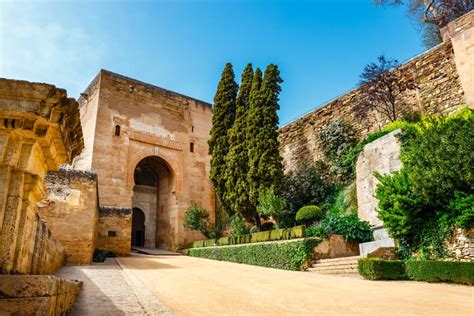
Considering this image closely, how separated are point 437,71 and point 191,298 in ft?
42.4

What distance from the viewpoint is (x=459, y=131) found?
777cm

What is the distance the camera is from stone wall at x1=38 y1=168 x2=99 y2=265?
31.6ft

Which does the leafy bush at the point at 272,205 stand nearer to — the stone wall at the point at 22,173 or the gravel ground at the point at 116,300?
the gravel ground at the point at 116,300

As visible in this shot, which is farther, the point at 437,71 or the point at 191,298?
the point at 437,71

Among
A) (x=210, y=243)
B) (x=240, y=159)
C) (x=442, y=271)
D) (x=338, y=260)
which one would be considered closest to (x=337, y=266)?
(x=338, y=260)

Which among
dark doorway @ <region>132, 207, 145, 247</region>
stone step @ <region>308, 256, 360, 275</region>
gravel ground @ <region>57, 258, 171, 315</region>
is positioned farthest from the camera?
dark doorway @ <region>132, 207, 145, 247</region>

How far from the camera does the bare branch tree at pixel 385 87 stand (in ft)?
45.0

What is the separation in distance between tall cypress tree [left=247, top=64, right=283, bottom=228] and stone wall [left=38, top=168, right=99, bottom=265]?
6.35 meters

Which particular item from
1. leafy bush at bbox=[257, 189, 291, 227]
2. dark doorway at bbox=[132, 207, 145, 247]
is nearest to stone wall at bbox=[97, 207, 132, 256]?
leafy bush at bbox=[257, 189, 291, 227]

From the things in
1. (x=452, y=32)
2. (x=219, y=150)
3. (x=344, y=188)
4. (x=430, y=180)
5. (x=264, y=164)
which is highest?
(x=452, y=32)

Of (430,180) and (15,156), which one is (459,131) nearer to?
(430,180)

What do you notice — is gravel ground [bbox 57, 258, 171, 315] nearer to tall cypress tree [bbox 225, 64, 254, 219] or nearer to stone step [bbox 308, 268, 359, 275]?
stone step [bbox 308, 268, 359, 275]

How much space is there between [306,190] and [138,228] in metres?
11.4

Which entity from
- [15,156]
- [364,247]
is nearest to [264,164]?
[364,247]
